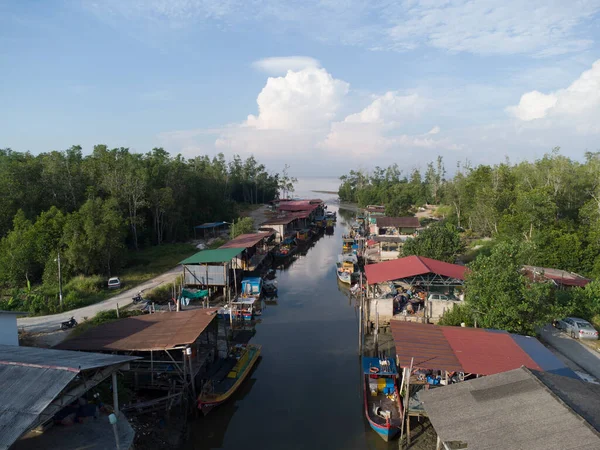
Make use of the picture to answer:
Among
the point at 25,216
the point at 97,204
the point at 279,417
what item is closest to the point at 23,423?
the point at 279,417

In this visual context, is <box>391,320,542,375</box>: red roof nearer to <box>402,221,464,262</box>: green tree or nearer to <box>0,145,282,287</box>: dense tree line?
<box>402,221,464,262</box>: green tree

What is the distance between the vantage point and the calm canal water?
14.2 m

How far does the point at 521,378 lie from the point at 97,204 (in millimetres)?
30032

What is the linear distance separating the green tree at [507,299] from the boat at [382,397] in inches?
184

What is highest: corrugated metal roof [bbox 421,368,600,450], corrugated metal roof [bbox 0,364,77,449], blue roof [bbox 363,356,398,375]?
corrugated metal roof [bbox 0,364,77,449]

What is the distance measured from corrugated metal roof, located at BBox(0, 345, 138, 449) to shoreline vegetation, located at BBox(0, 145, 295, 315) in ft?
45.1

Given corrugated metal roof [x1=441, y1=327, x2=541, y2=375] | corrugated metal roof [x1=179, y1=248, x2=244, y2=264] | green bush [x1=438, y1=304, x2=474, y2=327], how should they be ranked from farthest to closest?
corrugated metal roof [x1=179, y1=248, x2=244, y2=264]
green bush [x1=438, y1=304, x2=474, y2=327]
corrugated metal roof [x1=441, y1=327, x2=541, y2=375]

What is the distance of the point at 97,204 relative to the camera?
102 ft

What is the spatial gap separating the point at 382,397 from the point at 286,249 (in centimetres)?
2888

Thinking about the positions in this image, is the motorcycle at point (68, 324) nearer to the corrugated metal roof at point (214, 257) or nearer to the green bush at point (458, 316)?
the corrugated metal roof at point (214, 257)

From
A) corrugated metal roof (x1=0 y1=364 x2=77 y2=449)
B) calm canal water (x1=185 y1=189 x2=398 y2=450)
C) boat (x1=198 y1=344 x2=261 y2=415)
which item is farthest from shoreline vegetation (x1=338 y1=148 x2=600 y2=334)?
corrugated metal roof (x1=0 y1=364 x2=77 y2=449)

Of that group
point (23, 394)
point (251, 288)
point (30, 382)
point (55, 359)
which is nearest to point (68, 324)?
point (55, 359)

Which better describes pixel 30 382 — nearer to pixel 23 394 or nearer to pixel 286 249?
pixel 23 394

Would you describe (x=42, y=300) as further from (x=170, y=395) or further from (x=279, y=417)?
(x=279, y=417)
